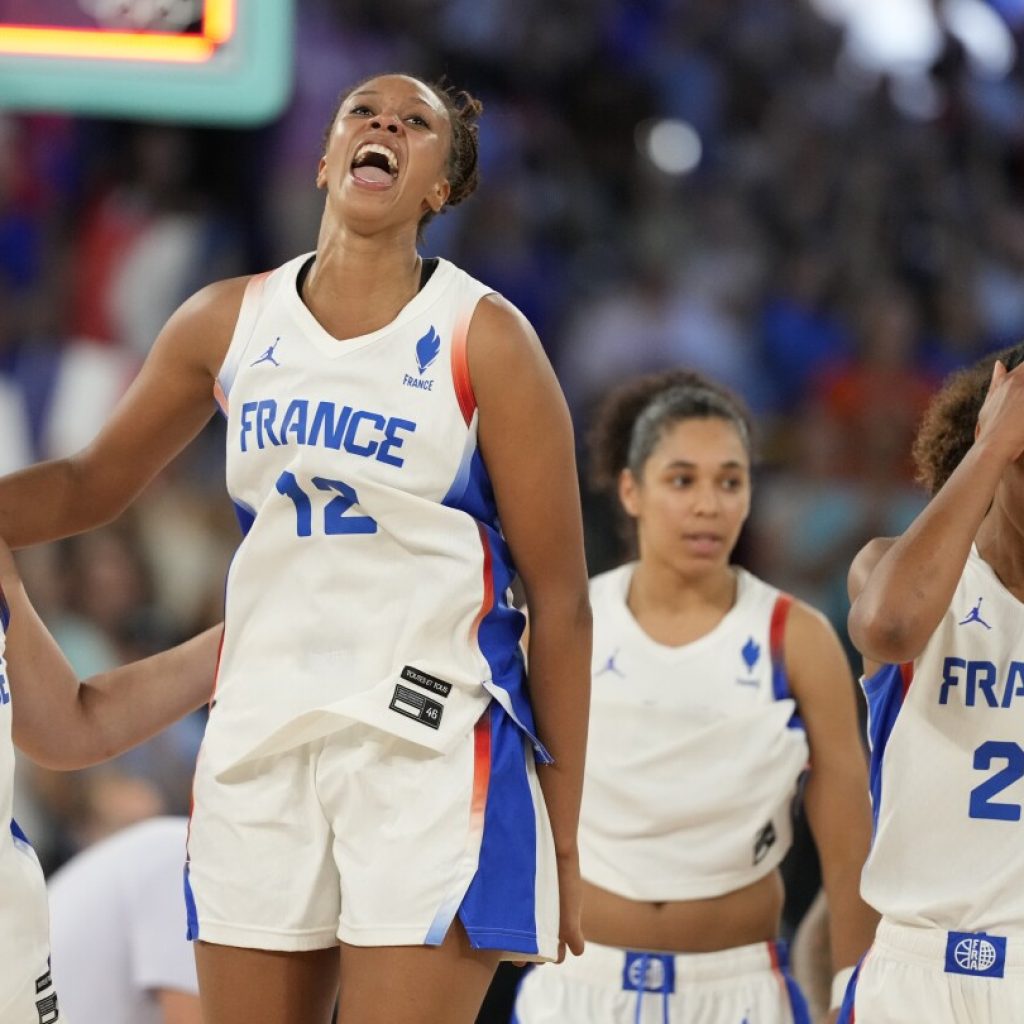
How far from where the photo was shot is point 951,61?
7523 mm

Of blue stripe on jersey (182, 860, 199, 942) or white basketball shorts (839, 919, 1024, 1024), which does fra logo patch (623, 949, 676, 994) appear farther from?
blue stripe on jersey (182, 860, 199, 942)

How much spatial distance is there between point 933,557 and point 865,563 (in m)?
0.21

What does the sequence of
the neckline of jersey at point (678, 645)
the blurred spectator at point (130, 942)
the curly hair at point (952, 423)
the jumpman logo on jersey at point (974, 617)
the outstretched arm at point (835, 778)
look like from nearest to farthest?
1. the jumpman logo on jersey at point (974, 617)
2. the curly hair at point (952, 423)
3. the blurred spectator at point (130, 942)
4. the outstretched arm at point (835, 778)
5. the neckline of jersey at point (678, 645)

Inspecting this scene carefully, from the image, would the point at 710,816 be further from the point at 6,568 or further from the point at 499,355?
the point at 6,568

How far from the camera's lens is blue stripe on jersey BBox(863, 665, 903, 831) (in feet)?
8.96

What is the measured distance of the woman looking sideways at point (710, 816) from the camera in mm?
3535

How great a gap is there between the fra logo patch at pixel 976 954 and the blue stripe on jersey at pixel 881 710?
22cm

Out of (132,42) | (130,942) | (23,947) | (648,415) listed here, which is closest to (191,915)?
(23,947)

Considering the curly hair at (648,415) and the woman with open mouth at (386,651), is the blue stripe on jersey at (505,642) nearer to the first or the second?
the woman with open mouth at (386,651)

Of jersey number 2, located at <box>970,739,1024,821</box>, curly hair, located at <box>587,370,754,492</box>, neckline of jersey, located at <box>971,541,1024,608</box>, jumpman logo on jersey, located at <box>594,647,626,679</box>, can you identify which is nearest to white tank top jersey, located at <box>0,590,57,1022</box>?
jersey number 2, located at <box>970,739,1024,821</box>

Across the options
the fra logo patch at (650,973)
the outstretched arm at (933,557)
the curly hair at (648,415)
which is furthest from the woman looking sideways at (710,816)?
the outstretched arm at (933,557)

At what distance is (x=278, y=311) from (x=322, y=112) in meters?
4.61

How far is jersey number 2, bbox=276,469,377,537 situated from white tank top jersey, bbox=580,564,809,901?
1.35 meters

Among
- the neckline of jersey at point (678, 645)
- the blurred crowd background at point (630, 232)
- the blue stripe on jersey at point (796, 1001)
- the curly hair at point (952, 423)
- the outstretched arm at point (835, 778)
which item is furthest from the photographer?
the blurred crowd background at point (630, 232)
